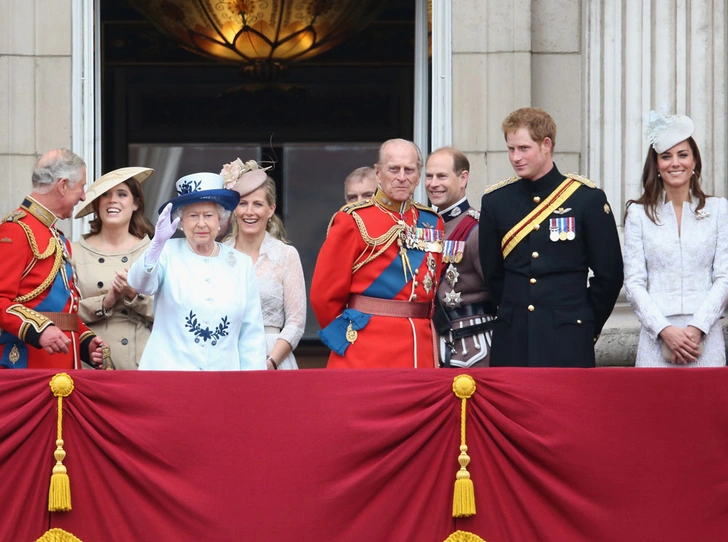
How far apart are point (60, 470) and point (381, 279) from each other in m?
1.68

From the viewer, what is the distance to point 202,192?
240 inches

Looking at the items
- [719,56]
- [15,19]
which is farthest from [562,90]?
[15,19]

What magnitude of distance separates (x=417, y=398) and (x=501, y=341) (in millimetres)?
851

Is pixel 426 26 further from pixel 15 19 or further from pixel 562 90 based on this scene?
pixel 15 19

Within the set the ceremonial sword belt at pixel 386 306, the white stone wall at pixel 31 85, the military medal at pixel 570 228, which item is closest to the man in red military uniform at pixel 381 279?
the ceremonial sword belt at pixel 386 306

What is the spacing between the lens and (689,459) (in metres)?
5.71

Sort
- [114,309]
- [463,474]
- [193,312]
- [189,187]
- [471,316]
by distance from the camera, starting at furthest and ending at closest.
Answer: [114,309], [471,316], [189,187], [193,312], [463,474]

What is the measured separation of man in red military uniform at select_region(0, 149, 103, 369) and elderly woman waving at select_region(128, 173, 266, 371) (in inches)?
18.9

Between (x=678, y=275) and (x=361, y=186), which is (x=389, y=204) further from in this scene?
(x=678, y=275)

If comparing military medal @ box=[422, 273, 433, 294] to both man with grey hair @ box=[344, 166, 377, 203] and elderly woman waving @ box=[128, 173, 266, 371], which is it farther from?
man with grey hair @ box=[344, 166, 377, 203]

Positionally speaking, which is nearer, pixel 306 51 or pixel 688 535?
pixel 688 535

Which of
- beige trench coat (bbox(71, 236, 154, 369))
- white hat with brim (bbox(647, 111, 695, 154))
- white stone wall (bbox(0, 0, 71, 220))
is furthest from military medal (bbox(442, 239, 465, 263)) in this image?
white stone wall (bbox(0, 0, 71, 220))

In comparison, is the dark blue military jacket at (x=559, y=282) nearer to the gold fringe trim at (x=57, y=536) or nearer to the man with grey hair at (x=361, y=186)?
the man with grey hair at (x=361, y=186)

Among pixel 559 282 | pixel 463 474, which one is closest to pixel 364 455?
pixel 463 474
